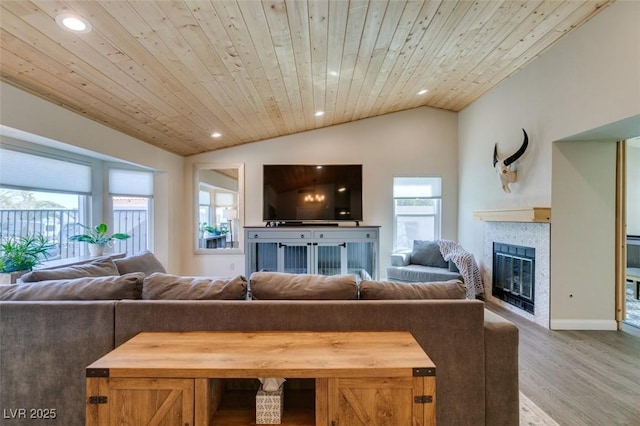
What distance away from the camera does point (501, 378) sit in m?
1.57

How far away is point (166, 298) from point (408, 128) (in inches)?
187

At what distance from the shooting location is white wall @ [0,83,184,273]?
2.33 m

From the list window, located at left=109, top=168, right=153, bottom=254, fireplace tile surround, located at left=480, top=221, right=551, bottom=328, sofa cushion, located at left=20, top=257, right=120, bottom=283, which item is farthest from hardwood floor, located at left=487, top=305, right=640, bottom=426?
window, located at left=109, top=168, right=153, bottom=254

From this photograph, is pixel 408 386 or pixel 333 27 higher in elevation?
pixel 333 27

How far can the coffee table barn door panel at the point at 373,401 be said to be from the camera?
1.17 m

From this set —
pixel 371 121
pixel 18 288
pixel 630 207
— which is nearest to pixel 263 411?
pixel 18 288

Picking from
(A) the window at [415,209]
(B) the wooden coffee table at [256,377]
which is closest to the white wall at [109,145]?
(B) the wooden coffee table at [256,377]

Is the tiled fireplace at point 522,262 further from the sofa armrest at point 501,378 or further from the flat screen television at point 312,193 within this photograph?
the sofa armrest at point 501,378

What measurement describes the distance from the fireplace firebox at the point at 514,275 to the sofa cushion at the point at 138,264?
4.29 m

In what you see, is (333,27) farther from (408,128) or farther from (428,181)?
(428,181)

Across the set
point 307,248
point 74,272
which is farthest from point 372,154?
point 74,272

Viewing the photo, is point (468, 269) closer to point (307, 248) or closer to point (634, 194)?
point (307, 248)

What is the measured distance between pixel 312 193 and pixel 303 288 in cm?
331

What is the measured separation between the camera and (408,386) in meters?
1.17
